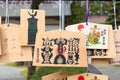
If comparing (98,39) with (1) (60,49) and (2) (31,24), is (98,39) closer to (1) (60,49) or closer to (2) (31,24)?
(1) (60,49)

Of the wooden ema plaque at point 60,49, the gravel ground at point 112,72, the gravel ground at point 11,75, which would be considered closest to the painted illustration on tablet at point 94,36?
the wooden ema plaque at point 60,49

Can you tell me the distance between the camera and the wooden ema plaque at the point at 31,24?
9.89 feet

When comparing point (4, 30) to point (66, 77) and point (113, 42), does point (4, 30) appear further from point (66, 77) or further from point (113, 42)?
Result: point (113, 42)

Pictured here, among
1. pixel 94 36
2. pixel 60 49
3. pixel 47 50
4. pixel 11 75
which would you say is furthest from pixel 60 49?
pixel 11 75

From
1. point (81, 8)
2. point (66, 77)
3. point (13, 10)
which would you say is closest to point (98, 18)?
point (81, 8)

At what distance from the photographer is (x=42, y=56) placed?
2.85m

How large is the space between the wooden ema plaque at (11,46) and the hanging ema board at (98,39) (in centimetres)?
50

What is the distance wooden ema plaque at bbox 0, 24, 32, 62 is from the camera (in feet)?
9.89

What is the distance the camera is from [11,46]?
3.02 metres

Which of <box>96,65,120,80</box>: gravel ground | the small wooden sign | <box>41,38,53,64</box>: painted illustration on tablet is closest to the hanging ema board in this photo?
the small wooden sign

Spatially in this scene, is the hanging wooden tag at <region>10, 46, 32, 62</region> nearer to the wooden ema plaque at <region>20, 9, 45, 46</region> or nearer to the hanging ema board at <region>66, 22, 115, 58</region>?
the wooden ema plaque at <region>20, 9, 45, 46</region>

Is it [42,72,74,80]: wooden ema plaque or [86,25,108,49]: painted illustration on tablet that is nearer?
[86,25,108,49]: painted illustration on tablet

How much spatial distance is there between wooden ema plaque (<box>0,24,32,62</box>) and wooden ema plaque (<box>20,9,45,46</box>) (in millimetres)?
63

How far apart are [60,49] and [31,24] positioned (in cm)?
37
